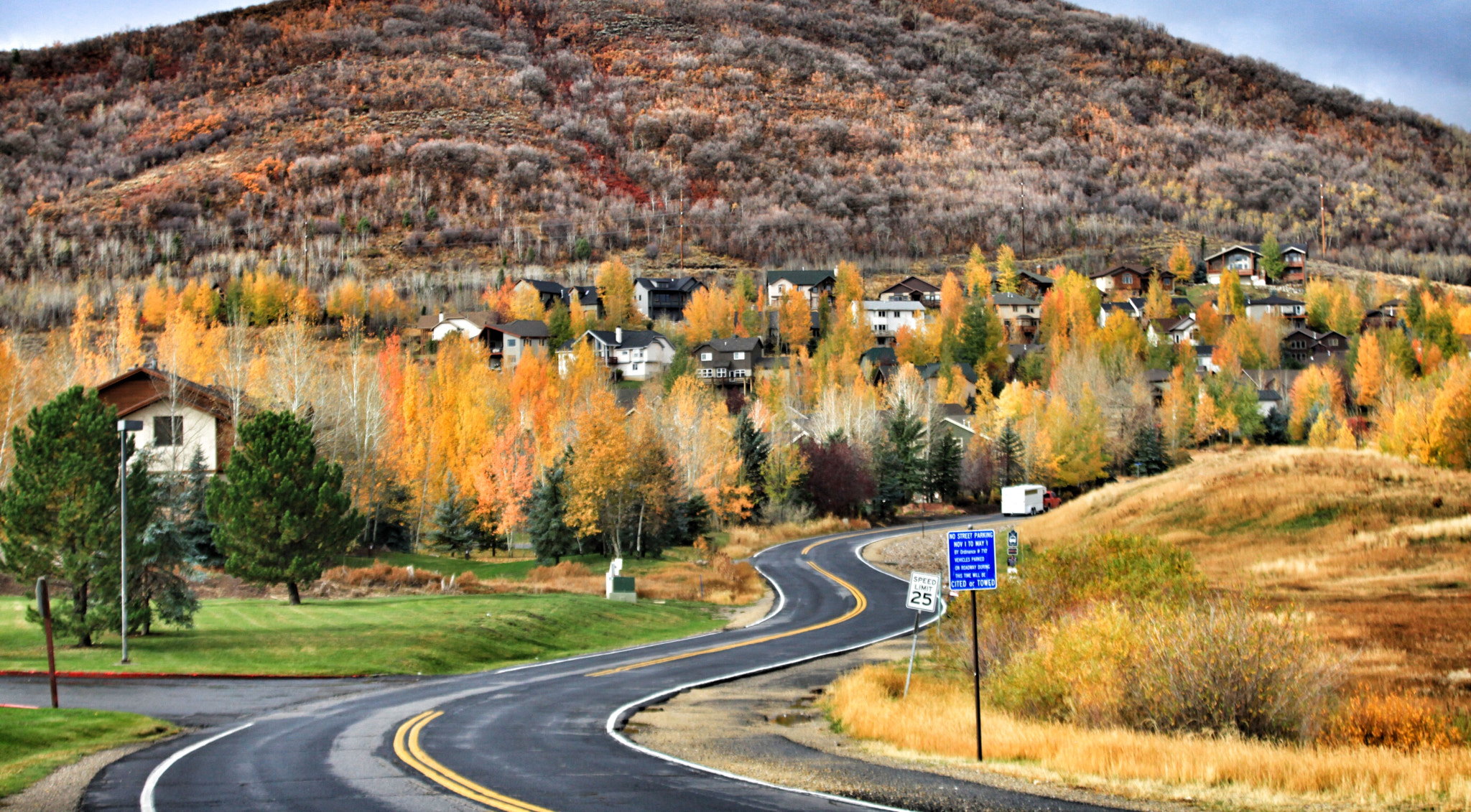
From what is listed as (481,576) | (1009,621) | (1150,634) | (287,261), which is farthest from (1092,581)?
(287,261)

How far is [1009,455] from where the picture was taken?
9388cm

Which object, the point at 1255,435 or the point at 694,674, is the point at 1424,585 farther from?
the point at 1255,435

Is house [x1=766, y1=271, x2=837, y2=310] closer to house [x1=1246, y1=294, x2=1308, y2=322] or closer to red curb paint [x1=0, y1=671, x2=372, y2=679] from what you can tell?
house [x1=1246, y1=294, x2=1308, y2=322]

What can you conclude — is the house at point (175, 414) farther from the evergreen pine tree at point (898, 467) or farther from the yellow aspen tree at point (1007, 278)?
the yellow aspen tree at point (1007, 278)

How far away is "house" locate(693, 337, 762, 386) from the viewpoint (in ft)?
428

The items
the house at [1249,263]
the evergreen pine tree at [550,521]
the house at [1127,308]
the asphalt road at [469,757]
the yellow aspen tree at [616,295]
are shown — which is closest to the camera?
the asphalt road at [469,757]

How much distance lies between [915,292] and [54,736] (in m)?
→ 154

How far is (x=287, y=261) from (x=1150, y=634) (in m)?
206

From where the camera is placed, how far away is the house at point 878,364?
12050 centimetres

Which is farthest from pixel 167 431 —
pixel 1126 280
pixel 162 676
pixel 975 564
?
pixel 1126 280

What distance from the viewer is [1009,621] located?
24.1 meters

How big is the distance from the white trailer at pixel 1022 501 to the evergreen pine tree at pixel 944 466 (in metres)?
8.45

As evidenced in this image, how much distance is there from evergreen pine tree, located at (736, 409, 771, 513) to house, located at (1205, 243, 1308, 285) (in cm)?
13297

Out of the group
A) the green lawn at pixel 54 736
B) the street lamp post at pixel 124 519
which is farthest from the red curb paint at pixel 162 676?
the green lawn at pixel 54 736
